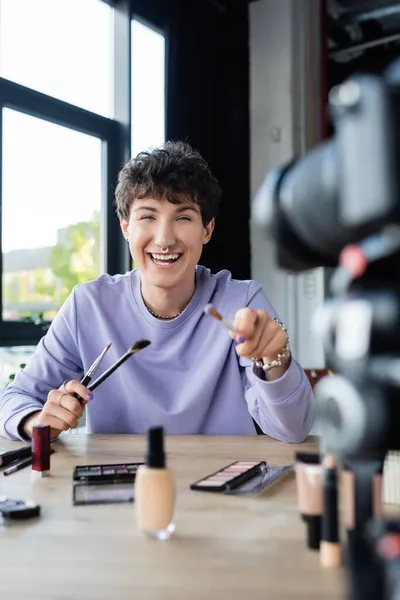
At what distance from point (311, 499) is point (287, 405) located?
52 centimetres

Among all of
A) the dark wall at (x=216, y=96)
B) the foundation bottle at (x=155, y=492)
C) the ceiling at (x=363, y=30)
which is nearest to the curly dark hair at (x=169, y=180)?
the foundation bottle at (x=155, y=492)

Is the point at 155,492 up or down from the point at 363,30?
down

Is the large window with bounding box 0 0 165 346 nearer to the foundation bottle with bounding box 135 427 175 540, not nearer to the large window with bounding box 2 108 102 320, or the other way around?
the large window with bounding box 2 108 102 320

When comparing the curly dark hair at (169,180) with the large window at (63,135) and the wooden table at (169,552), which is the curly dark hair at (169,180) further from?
the large window at (63,135)

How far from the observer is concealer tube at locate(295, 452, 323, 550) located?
587 mm

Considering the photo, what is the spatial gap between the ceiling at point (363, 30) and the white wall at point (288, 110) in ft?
0.87

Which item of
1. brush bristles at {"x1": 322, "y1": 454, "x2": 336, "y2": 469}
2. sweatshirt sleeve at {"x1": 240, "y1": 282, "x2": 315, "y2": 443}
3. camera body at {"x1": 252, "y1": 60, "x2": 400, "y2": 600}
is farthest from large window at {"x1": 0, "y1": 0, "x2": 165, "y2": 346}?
camera body at {"x1": 252, "y1": 60, "x2": 400, "y2": 600}

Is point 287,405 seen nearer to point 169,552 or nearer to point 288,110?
point 169,552

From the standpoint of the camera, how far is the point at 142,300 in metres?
1.46

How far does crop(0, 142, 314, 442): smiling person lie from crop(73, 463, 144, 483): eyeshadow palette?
0.40m

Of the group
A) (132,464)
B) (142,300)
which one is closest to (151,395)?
(142,300)

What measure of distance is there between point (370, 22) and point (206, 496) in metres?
→ 3.56

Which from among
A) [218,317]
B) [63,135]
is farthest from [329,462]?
[63,135]

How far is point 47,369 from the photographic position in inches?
54.9
